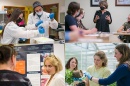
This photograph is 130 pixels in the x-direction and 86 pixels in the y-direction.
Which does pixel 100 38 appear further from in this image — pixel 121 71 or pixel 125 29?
pixel 121 71

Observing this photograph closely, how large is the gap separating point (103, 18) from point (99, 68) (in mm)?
487

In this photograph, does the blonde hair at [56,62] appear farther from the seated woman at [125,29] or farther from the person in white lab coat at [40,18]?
the seated woman at [125,29]

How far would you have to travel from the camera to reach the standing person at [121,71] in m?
1.83

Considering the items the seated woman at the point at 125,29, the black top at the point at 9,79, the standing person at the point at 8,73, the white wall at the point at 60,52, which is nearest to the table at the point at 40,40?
the white wall at the point at 60,52

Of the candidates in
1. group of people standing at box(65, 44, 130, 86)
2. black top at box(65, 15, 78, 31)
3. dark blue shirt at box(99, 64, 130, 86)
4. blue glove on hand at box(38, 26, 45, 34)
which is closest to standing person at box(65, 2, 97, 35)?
black top at box(65, 15, 78, 31)

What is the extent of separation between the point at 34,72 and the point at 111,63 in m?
0.67

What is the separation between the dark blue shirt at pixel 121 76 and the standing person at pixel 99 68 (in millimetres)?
77

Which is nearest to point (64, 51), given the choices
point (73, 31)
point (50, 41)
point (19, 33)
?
point (50, 41)

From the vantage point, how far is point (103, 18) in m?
1.62

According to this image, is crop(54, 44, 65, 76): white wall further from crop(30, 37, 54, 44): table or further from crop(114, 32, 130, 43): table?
crop(114, 32, 130, 43): table

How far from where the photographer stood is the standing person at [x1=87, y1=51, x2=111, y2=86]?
1917 millimetres

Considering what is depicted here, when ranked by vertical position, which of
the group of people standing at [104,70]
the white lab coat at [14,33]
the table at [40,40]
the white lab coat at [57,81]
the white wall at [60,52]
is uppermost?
the white lab coat at [14,33]

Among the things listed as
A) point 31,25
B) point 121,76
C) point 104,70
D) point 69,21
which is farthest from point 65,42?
point 121,76

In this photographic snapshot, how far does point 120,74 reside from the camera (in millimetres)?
1835
